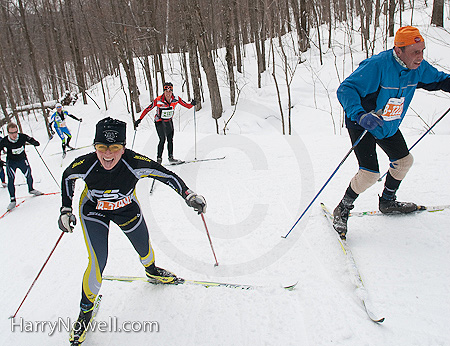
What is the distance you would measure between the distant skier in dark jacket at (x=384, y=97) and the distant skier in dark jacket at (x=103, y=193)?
64.2 inches

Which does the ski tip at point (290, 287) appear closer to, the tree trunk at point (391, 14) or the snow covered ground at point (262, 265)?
the snow covered ground at point (262, 265)

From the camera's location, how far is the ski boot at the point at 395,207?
11.0 ft

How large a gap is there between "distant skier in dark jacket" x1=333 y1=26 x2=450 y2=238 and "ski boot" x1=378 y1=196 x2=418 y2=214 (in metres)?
0.34

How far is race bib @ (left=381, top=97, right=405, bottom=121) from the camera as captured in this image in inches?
110

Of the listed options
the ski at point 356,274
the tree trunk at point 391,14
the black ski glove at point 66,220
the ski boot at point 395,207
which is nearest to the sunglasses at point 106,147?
the black ski glove at point 66,220

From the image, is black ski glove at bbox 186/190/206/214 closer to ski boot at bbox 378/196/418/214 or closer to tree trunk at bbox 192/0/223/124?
ski boot at bbox 378/196/418/214

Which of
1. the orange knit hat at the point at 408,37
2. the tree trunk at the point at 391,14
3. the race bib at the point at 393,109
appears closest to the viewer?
the orange knit hat at the point at 408,37

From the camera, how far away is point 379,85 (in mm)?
2734

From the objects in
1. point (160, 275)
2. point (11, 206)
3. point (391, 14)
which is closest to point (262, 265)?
point (160, 275)

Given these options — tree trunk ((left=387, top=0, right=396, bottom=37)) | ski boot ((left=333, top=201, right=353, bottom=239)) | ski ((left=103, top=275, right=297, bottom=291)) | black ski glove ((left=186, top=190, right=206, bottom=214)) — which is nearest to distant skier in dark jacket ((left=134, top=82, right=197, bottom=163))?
ski ((left=103, top=275, right=297, bottom=291))

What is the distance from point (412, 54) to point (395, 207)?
1681 mm

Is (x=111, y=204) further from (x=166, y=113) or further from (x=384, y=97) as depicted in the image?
(x=166, y=113)

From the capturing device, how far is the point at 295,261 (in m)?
3.05

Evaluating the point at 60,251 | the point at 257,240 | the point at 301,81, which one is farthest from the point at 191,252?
the point at 301,81
